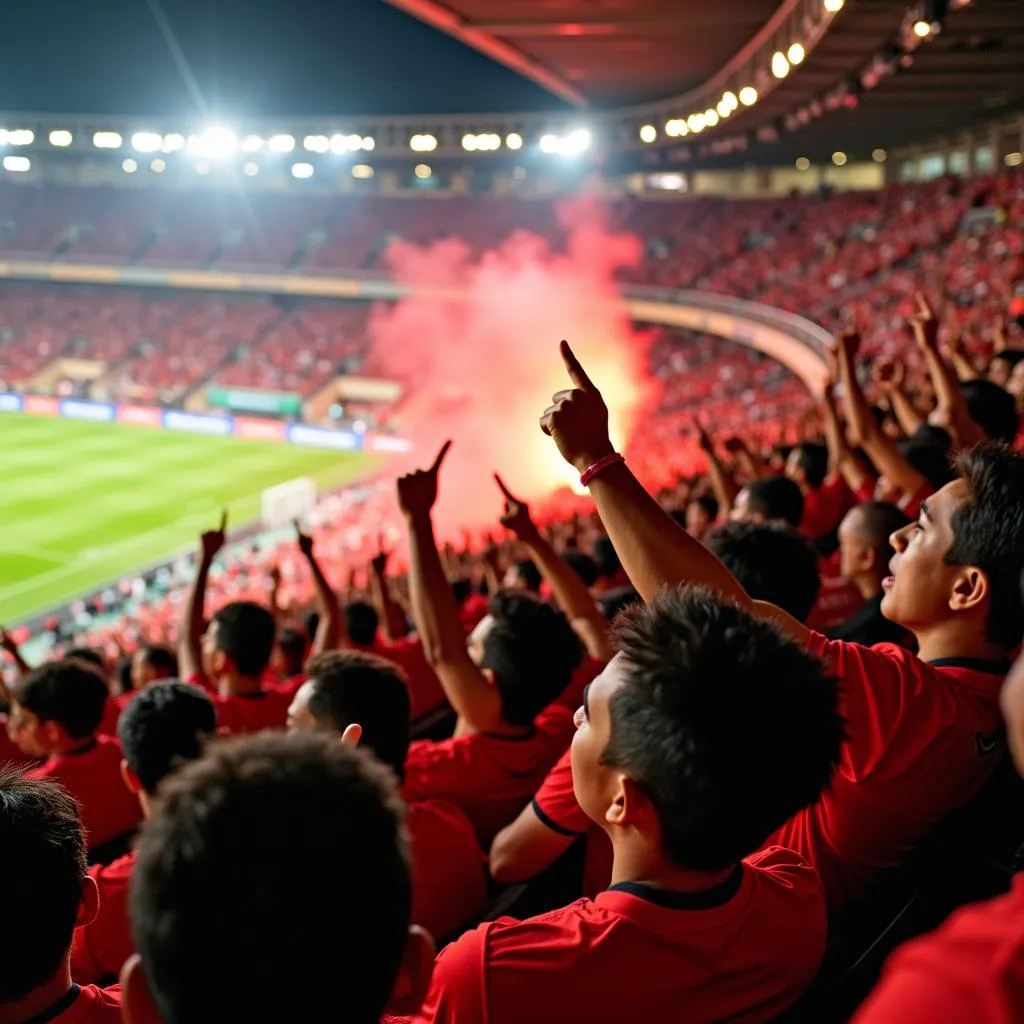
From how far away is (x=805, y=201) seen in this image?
35.8 meters

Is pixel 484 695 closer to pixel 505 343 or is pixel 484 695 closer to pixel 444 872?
pixel 444 872

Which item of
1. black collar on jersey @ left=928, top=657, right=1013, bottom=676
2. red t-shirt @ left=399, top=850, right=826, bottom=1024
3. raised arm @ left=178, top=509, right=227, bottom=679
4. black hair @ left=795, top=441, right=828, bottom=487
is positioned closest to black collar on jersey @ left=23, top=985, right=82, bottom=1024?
red t-shirt @ left=399, top=850, right=826, bottom=1024

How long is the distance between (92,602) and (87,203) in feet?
130

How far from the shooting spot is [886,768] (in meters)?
2.36

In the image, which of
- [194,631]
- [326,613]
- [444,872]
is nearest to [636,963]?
[444,872]

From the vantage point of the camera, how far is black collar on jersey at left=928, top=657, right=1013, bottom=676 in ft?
8.63

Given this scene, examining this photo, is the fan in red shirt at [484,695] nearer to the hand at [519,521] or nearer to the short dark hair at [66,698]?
the hand at [519,521]

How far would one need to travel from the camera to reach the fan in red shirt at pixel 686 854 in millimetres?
1712

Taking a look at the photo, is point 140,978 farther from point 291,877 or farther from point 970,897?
point 970,897

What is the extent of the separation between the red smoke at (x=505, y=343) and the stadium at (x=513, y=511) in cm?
25

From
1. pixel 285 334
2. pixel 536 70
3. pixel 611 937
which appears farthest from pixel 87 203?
pixel 611 937

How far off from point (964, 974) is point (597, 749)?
0.90 metres

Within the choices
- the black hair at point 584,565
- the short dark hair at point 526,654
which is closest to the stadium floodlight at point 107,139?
the black hair at point 584,565

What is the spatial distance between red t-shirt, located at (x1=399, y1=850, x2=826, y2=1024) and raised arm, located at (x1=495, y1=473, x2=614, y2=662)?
213cm
